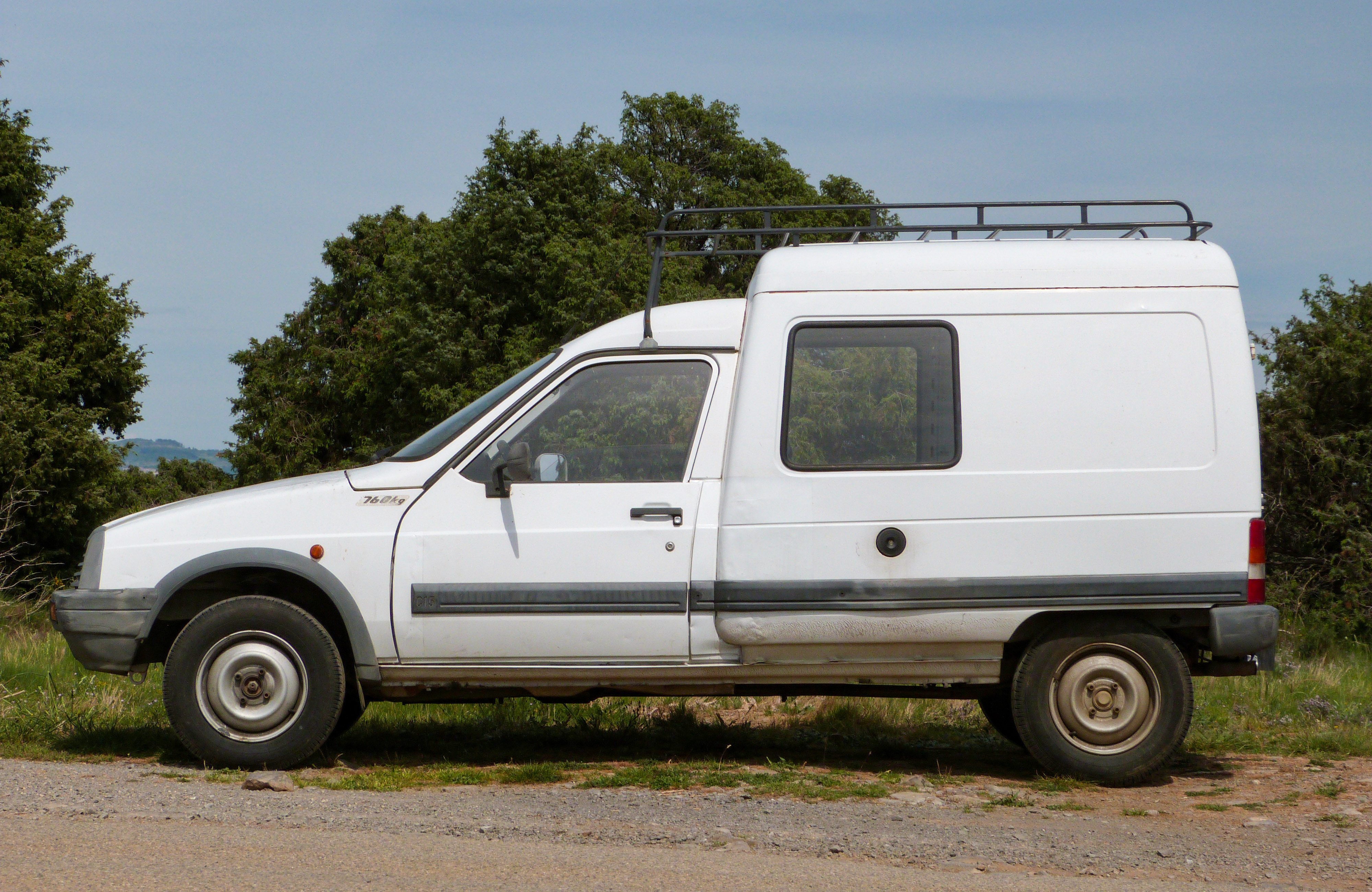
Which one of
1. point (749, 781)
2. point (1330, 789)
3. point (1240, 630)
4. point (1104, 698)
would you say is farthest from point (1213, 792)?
point (749, 781)

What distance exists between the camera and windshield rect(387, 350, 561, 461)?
6.21 metres

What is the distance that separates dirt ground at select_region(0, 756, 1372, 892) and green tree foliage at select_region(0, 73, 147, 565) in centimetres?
1988

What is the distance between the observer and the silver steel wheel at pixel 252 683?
20.1ft

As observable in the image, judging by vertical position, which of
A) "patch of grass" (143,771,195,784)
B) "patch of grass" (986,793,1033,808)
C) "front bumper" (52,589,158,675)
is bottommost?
"patch of grass" (986,793,1033,808)

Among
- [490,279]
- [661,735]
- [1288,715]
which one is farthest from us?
[490,279]

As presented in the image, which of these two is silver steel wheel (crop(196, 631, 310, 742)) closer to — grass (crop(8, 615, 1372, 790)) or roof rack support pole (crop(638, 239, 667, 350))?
grass (crop(8, 615, 1372, 790))

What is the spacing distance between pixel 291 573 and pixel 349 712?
957 mm

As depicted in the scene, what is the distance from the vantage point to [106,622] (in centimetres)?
608

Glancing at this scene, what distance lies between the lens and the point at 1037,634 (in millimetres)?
6176

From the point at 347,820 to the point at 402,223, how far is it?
40.9m

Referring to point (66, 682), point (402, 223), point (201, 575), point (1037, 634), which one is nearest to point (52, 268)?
point (402, 223)

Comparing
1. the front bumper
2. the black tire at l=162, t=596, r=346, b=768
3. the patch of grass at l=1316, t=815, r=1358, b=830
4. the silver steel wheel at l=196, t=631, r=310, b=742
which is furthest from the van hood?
the patch of grass at l=1316, t=815, r=1358, b=830

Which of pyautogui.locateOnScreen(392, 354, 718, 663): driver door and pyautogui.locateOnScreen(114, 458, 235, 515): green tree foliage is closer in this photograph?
pyautogui.locateOnScreen(392, 354, 718, 663): driver door

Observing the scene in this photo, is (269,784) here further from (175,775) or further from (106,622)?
(106,622)
